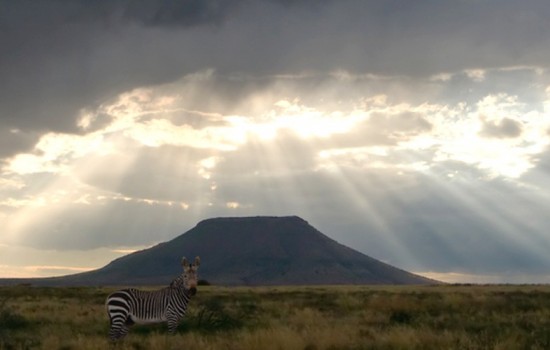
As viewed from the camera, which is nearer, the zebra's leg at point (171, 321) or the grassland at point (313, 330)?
the grassland at point (313, 330)

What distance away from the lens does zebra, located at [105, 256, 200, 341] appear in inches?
784

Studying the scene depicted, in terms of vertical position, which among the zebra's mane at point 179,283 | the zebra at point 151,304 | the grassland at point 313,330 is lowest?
the grassland at point 313,330

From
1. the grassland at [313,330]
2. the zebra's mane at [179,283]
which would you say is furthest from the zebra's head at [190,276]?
the grassland at [313,330]

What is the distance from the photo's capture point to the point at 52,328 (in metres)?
25.5

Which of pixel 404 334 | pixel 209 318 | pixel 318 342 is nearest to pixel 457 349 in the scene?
pixel 404 334

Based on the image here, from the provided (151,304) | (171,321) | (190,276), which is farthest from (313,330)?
(151,304)

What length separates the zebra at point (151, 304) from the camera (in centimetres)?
1992

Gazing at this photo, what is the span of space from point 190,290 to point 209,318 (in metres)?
3.45

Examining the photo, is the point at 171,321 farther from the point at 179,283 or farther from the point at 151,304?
the point at 179,283

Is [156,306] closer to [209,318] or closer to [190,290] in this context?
[190,290]

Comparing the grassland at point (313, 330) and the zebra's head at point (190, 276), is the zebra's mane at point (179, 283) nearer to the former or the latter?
the zebra's head at point (190, 276)

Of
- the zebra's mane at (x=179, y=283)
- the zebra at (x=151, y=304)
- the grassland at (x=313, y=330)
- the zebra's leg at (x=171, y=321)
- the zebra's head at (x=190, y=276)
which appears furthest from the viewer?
the zebra's mane at (x=179, y=283)

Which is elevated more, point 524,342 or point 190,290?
point 190,290

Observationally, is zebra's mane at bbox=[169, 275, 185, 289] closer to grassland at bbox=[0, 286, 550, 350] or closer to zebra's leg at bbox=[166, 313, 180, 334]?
zebra's leg at bbox=[166, 313, 180, 334]
